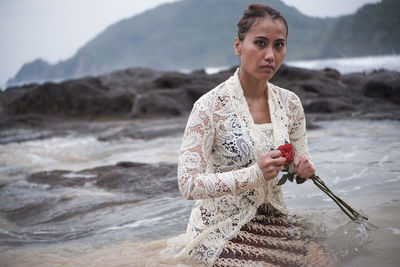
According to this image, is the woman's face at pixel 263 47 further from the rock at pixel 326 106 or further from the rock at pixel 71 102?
the rock at pixel 71 102

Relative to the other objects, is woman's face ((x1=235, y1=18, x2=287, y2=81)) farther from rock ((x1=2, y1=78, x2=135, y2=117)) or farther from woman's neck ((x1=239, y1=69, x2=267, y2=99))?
rock ((x1=2, y1=78, x2=135, y2=117))

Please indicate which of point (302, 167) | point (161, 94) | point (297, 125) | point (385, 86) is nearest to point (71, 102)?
point (161, 94)

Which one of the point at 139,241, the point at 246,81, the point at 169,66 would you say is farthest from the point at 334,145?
the point at 169,66

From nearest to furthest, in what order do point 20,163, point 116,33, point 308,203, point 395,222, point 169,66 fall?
point 395,222, point 308,203, point 20,163, point 169,66, point 116,33

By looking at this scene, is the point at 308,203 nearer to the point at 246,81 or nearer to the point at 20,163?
the point at 246,81

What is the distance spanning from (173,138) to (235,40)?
740cm

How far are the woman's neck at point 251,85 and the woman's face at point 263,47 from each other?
0.07 metres

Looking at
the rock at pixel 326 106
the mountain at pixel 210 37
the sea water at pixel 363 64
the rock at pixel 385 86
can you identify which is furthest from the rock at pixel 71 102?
the rock at pixel 385 86

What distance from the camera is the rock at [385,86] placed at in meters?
12.6

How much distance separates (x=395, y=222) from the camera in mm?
3025

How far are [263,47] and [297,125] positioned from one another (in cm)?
59

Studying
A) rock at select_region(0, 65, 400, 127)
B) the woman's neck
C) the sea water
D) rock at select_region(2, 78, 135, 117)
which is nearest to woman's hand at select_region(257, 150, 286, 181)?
the woman's neck

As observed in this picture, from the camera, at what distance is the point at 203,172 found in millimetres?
2127

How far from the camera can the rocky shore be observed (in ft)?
41.2
